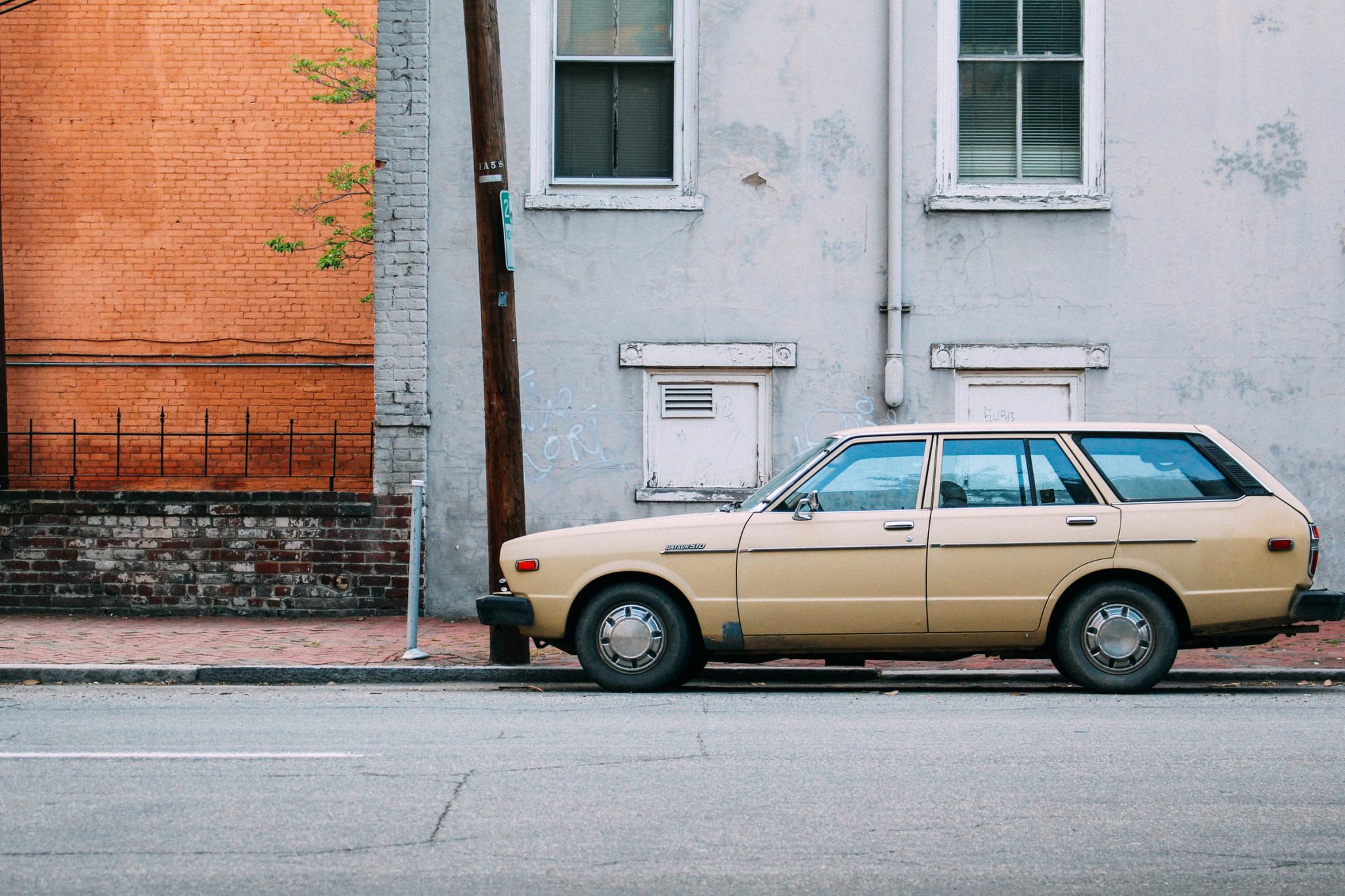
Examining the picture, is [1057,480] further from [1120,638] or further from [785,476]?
[785,476]

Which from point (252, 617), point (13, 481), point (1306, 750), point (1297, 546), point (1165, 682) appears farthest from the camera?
point (13, 481)

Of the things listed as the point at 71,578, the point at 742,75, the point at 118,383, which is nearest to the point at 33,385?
the point at 118,383

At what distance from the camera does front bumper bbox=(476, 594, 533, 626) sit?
877 centimetres

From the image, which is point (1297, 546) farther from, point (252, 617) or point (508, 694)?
point (252, 617)

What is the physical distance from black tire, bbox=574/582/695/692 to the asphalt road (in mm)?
447

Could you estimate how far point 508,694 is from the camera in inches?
352

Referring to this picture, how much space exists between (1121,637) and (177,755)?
523 cm

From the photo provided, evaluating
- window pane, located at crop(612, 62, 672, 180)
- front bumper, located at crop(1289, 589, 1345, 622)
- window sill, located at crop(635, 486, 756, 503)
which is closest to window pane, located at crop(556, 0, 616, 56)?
window pane, located at crop(612, 62, 672, 180)

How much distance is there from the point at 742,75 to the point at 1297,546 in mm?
6729

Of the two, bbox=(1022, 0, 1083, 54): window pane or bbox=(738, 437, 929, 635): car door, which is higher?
bbox=(1022, 0, 1083, 54): window pane

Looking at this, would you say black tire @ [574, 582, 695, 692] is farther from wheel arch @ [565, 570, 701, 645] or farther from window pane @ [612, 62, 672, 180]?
window pane @ [612, 62, 672, 180]

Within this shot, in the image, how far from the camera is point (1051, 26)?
13297 mm

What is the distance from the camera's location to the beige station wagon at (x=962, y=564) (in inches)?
333

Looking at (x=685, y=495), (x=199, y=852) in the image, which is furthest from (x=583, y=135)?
(x=199, y=852)
